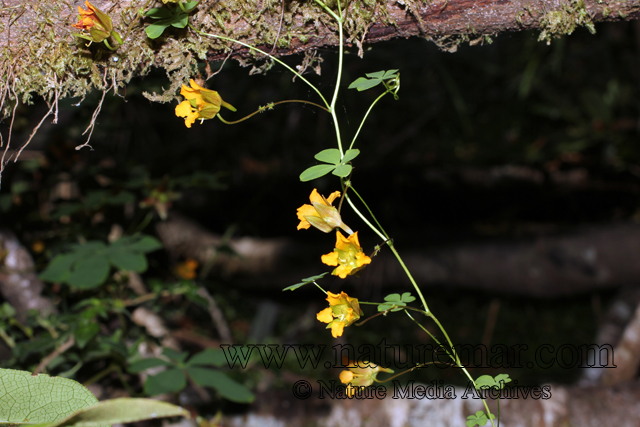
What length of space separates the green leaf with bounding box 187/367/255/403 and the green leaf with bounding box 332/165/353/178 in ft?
2.59

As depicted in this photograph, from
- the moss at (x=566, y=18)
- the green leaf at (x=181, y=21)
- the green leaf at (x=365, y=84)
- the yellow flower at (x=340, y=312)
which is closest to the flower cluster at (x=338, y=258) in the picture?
the yellow flower at (x=340, y=312)

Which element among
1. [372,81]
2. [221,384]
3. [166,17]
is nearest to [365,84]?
[372,81]

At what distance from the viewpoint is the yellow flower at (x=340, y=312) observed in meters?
0.68

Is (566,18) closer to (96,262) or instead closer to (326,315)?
(326,315)

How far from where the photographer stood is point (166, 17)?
753 mm

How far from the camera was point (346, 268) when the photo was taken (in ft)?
2.26

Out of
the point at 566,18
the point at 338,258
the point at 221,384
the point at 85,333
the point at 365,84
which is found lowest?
the point at 221,384

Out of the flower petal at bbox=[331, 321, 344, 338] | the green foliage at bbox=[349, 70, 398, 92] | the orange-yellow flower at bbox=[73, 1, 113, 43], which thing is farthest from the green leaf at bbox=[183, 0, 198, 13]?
the flower petal at bbox=[331, 321, 344, 338]

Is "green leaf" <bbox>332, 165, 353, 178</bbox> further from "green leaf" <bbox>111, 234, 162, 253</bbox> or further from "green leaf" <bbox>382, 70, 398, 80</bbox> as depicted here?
"green leaf" <bbox>111, 234, 162, 253</bbox>

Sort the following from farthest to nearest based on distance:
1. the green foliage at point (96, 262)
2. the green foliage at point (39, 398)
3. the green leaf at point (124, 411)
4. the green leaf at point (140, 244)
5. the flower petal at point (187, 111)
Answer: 1. the green leaf at point (140, 244)
2. the green foliage at point (96, 262)
3. the flower petal at point (187, 111)
4. the green foliage at point (39, 398)
5. the green leaf at point (124, 411)

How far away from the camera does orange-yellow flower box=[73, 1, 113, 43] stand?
688 millimetres

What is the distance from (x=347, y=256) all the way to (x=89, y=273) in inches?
36.2

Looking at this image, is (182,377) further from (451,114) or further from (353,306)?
(451,114)

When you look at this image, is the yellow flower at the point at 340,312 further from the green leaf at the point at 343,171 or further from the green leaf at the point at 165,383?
the green leaf at the point at 165,383
